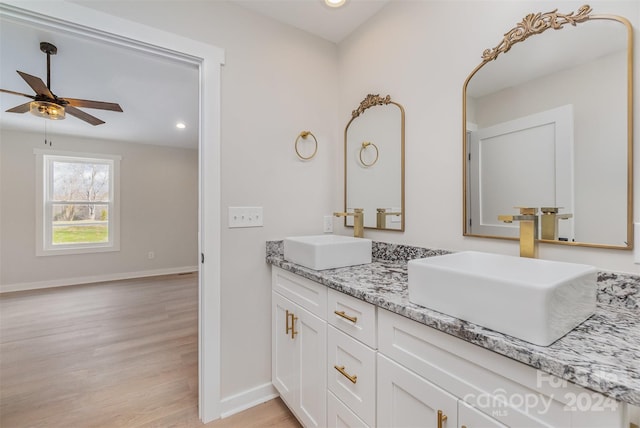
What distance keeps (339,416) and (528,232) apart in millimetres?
1021

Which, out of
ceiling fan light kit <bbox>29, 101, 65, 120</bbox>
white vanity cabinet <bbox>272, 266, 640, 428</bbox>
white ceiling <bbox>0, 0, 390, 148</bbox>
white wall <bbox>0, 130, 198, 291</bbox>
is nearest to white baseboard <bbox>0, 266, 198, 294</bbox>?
white wall <bbox>0, 130, 198, 291</bbox>

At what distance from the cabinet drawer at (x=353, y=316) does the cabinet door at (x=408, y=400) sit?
85 mm

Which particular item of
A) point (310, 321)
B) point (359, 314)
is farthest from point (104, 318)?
point (359, 314)

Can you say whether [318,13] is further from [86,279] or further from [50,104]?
[86,279]

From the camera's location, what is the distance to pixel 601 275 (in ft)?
2.92

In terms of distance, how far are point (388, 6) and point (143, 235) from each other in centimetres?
511

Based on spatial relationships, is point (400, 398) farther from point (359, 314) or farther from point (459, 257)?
point (459, 257)

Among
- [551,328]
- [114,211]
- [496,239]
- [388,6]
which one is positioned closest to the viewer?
[551,328]

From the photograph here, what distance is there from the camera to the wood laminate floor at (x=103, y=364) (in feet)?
5.25

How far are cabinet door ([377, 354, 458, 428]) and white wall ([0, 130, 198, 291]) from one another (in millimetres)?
5199

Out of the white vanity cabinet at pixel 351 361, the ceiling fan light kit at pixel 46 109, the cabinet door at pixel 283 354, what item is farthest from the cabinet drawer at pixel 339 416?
the ceiling fan light kit at pixel 46 109

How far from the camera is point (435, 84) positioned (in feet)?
4.56

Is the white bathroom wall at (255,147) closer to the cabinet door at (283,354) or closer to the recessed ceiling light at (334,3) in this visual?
the cabinet door at (283,354)

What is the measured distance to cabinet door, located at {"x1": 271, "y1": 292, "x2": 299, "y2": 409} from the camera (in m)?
1.47
